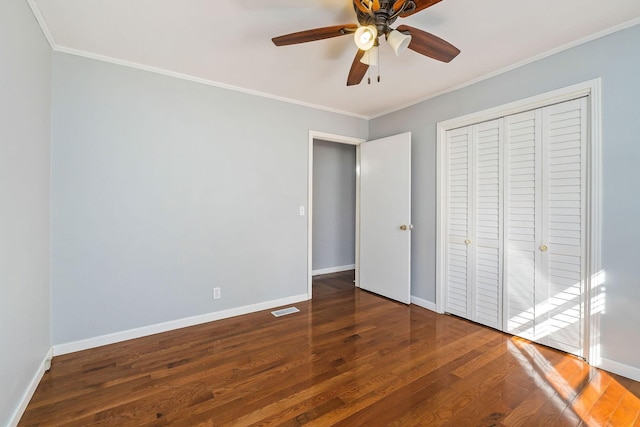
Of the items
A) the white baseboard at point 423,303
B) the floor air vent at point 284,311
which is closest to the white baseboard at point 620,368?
the white baseboard at point 423,303

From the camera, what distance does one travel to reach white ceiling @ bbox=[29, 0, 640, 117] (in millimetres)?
1798

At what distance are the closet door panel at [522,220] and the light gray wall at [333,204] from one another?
289 cm

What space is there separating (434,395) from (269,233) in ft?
7.13

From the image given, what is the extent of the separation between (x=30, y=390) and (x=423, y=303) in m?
3.38

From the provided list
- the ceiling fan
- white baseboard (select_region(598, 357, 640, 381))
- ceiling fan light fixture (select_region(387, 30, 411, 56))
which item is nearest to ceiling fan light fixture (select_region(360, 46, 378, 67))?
the ceiling fan

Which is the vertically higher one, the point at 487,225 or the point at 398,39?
the point at 398,39

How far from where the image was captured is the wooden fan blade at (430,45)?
5.44 ft

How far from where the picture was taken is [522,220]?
8.36 ft

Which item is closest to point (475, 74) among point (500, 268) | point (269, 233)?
point (500, 268)

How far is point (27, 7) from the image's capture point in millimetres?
1723

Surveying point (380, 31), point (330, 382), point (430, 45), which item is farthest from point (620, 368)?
point (380, 31)

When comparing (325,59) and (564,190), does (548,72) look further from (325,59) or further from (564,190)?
(325,59)

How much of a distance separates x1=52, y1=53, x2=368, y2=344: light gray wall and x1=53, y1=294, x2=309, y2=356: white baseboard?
50 mm

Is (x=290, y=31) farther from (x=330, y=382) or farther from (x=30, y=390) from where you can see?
(x=30, y=390)
